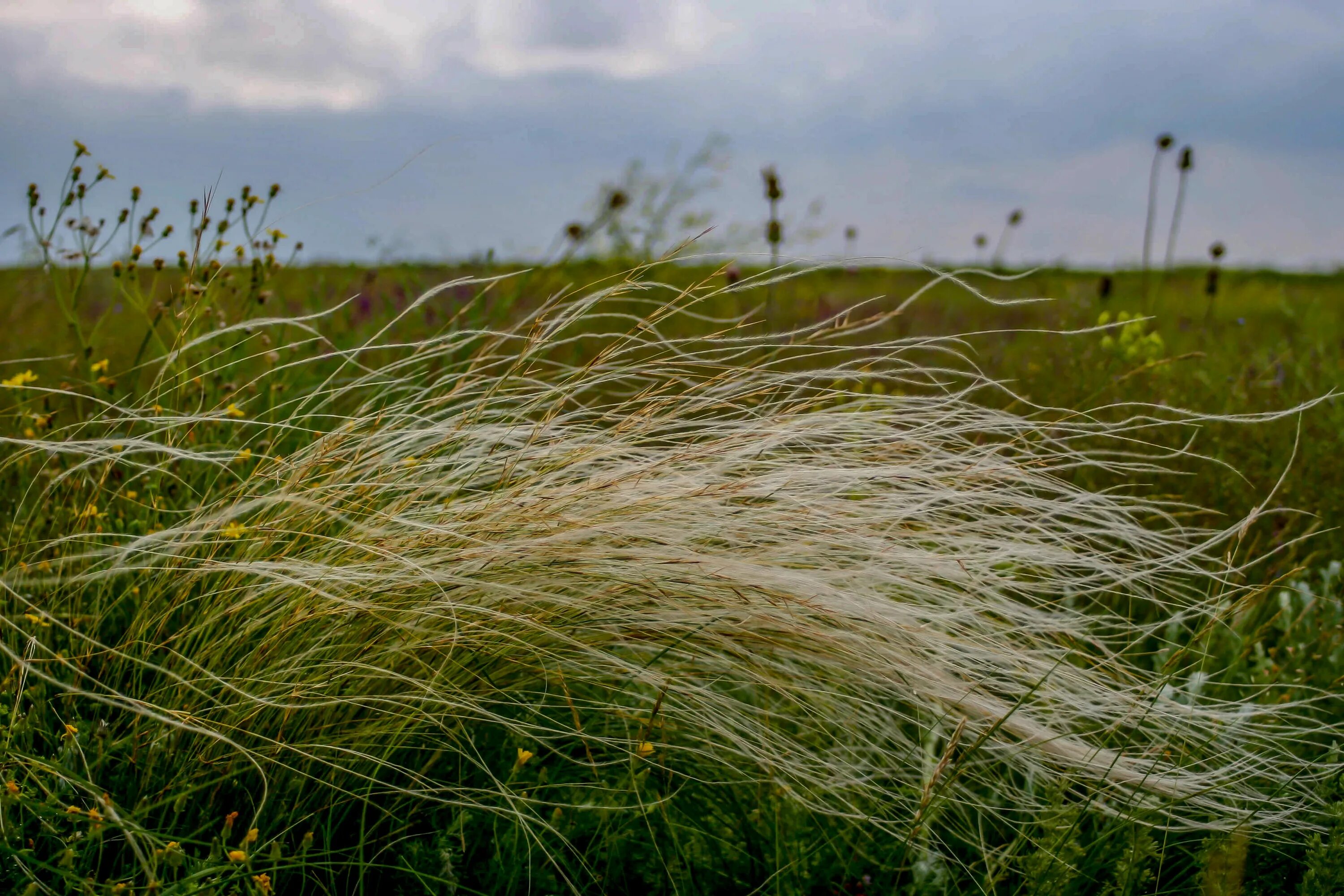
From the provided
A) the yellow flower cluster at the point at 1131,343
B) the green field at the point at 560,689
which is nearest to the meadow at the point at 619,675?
the green field at the point at 560,689

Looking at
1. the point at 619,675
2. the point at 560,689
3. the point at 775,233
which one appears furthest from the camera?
the point at 775,233

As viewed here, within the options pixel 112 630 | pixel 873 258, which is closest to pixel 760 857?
pixel 873 258

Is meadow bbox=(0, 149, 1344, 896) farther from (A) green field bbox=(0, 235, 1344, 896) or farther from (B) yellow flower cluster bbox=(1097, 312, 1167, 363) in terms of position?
(B) yellow flower cluster bbox=(1097, 312, 1167, 363)

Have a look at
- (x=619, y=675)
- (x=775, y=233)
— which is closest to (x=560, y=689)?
(x=619, y=675)

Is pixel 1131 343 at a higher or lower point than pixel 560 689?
higher

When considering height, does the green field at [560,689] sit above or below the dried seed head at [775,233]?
below

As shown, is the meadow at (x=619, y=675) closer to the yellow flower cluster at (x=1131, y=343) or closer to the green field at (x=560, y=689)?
the green field at (x=560, y=689)

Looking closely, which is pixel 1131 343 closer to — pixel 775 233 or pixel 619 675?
pixel 775 233

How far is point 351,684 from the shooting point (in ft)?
6.31

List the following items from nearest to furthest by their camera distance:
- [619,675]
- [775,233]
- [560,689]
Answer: [619,675]
[560,689]
[775,233]

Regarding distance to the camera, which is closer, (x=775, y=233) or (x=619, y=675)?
(x=619, y=675)

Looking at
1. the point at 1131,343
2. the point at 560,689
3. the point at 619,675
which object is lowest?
the point at 560,689

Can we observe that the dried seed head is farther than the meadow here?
Yes

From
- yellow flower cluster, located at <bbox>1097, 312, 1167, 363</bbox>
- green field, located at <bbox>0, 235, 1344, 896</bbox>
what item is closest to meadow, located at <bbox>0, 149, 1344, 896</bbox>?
green field, located at <bbox>0, 235, 1344, 896</bbox>
